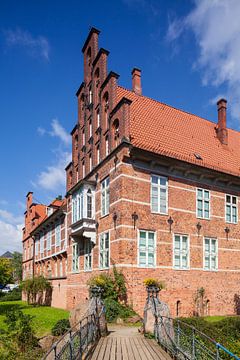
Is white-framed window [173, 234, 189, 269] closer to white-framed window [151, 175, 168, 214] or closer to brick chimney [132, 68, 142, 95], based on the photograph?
white-framed window [151, 175, 168, 214]

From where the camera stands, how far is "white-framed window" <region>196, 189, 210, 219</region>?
21.5 metres

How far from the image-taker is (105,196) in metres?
20.9

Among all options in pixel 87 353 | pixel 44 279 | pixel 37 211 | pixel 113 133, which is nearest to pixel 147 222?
pixel 113 133

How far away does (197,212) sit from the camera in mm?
21359

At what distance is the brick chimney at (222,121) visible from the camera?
2614 cm

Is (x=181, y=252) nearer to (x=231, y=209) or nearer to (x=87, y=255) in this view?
(x=231, y=209)

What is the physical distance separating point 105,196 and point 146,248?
155 inches

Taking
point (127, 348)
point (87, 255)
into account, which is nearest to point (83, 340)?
point (127, 348)

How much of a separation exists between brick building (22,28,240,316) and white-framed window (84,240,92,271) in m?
0.06

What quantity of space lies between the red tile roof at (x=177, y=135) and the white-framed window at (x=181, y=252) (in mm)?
4350

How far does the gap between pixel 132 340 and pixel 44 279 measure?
23.0 meters

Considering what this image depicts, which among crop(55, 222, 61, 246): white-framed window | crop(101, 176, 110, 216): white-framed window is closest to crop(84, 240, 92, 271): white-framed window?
crop(101, 176, 110, 216): white-framed window

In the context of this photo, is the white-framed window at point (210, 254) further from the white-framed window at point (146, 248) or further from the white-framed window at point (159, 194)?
the white-framed window at point (146, 248)

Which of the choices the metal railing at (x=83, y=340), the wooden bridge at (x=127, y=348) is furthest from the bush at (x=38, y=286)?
the metal railing at (x=83, y=340)
